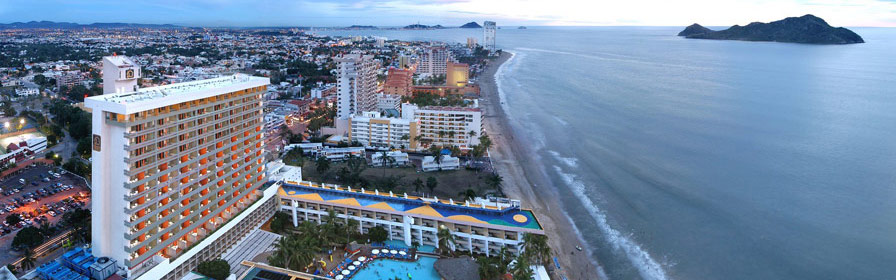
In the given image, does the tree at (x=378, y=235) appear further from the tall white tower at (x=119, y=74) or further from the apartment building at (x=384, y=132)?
the apartment building at (x=384, y=132)

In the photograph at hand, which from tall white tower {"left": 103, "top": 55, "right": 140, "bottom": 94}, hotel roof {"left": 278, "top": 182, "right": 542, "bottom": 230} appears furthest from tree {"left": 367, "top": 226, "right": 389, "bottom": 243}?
tall white tower {"left": 103, "top": 55, "right": 140, "bottom": 94}

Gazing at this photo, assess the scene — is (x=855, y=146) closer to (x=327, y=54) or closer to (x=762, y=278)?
(x=762, y=278)

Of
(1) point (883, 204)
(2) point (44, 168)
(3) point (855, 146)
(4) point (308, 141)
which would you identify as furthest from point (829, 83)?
(2) point (44, 168)

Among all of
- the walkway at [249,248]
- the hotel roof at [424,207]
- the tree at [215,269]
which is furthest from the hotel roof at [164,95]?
the walkway at [249,248]

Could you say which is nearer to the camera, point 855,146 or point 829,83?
point 855,146

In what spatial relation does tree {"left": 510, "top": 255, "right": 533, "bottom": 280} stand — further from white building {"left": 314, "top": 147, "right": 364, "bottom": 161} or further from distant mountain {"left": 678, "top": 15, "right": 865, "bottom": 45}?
distant mountain {"left": 678, "top": 15, "right": 865, "bottom": 45}

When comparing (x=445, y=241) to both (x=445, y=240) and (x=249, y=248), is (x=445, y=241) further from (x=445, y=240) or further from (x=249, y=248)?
(x=249, y=248)
